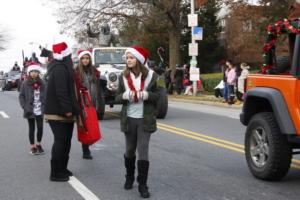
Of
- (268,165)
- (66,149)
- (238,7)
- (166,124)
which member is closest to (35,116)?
(66,149)

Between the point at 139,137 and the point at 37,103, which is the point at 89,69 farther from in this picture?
the point at 139,137

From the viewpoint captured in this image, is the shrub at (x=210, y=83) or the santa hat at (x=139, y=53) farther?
the shrub at (x=210, y=83)

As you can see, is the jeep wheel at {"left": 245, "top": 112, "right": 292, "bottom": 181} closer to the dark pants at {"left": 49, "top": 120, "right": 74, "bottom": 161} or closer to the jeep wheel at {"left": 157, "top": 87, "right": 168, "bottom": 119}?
the dark pants at {"left": 49, "top": 120, "right": 74, "bottom": 161}

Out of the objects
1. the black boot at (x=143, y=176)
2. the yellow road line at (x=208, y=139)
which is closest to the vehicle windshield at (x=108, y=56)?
the yellow road line at (x=208, y=139)

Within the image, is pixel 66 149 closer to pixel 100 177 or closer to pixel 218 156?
pixel 100 177

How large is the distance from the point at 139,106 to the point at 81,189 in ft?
4.40

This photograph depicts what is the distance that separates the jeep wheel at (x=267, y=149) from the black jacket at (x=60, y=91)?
235 centimetres

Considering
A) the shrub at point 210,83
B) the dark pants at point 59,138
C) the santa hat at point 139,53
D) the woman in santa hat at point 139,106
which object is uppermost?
the santa hat at point 139,53

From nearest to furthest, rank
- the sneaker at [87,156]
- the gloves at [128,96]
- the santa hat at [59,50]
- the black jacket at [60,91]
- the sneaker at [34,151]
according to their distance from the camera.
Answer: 1. the gloves at [128,96]
2. the black jacket at [60,91]
3. the santa hat at [59,50]
4. the sneaker at [87,156]
5. the sneaker at [34,151]

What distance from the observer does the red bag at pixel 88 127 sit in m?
8.07

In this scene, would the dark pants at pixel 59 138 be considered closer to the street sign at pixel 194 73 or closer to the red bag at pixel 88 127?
the red bag at pixel 88 127

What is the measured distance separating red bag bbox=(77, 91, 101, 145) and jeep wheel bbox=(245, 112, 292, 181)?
7.34ft

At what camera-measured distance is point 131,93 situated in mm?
6297

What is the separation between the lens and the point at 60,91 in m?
7.20
